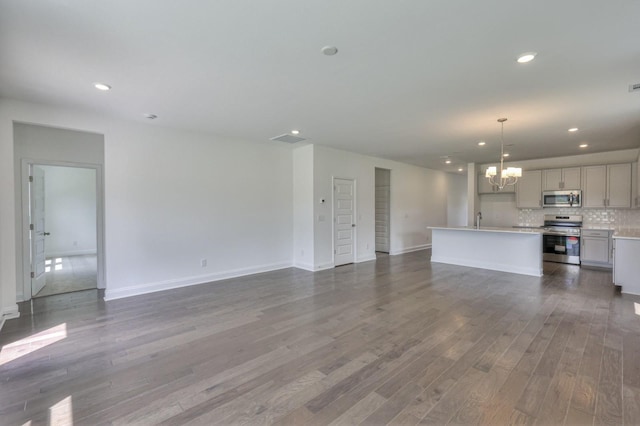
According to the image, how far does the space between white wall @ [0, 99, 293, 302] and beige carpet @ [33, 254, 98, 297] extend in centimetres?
122

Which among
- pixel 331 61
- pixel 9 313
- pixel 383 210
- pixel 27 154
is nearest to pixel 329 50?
pixel 331 61

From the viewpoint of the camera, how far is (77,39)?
2.34 m

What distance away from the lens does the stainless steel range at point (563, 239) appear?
6.70 metres

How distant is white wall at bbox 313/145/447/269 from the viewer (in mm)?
6383

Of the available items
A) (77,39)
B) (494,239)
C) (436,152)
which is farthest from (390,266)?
(77,39)

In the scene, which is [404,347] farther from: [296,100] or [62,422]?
[296,100]

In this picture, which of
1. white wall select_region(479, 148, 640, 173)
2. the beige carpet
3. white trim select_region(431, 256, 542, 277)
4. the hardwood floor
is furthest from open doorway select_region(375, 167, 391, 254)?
the beige carpet

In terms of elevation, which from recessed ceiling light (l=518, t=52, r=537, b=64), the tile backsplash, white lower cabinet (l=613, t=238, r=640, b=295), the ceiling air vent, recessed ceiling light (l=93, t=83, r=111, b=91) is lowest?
white lower cabinet (l=613, t=238, r=640, b=295)

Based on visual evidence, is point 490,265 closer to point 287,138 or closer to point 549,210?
point 549,210

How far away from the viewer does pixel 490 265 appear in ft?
20.6

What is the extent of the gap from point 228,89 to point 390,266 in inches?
198

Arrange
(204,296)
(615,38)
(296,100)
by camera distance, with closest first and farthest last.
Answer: (615,38) → (296,100) → (204,296)

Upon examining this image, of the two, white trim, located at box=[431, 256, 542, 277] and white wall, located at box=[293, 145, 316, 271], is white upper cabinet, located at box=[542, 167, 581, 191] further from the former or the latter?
white wall, located at box=[293, 145, 316, 271]

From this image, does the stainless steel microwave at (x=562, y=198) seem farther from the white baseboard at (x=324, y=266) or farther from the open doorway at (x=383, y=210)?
the white baseboard at (x=324, y=266)
